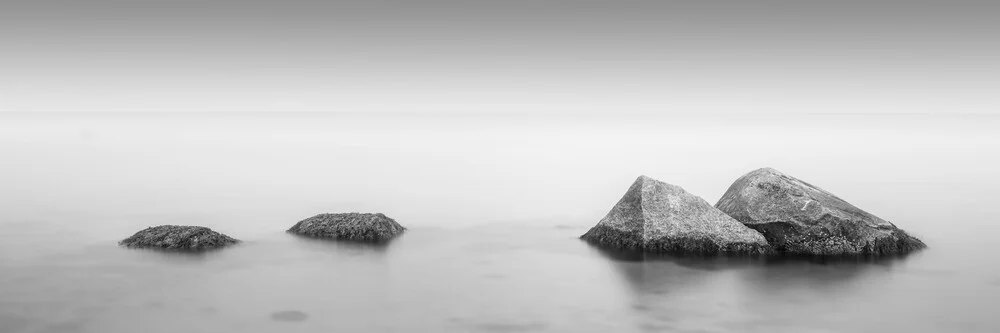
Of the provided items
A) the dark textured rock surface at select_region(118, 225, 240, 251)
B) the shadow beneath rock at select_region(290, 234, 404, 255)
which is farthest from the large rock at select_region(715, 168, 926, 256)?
the dark textured rock surface at select_region(118, 225, 240, 251)

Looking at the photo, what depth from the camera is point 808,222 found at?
20.2 meters

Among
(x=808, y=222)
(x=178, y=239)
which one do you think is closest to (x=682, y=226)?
(x=808, y=222)

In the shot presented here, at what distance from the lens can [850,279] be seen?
732 inches

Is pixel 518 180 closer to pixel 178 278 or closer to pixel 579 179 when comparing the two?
pixel 579 179

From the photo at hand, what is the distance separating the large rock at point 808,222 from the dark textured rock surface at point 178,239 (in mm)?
13161

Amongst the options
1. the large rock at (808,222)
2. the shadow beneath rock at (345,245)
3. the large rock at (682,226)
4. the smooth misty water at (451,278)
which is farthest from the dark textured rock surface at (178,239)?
the large rock at (808,222)

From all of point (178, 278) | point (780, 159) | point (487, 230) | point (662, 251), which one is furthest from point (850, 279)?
point (780, 159)

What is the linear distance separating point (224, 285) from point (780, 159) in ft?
237

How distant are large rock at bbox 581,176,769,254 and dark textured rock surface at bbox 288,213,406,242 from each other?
6996 mm

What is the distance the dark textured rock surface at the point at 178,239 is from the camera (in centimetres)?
2108

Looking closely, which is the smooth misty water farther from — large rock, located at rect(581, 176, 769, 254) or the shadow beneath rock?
large rock, located at rect(581, 176, 769, 254)

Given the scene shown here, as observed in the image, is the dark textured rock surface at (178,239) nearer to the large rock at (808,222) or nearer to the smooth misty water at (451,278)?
the smooth misty water at (451,278)

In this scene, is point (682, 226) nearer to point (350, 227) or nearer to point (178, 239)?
point (350, 227)

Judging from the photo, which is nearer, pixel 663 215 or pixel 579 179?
pixel 663 215
